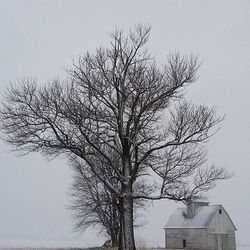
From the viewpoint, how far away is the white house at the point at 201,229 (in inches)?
2302

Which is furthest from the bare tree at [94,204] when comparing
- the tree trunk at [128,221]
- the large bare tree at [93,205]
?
the tree trunk at [128,221]

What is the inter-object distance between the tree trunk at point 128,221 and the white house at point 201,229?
36441mm

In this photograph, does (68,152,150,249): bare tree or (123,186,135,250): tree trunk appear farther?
(68,152,150,249): bare tree

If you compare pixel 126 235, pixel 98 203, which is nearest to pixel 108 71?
pixel 126 235

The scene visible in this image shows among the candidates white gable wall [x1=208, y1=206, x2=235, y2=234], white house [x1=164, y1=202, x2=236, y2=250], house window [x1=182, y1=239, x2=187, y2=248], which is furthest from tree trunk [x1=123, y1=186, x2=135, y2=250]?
house window [x1=182, y1=239, x2=187, y2=248]

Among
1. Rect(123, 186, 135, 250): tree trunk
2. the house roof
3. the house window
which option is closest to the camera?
Rect(123, 186, 135, 250): tree trunk

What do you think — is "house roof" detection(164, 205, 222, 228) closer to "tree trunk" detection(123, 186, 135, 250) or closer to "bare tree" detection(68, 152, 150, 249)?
"bare tree" detection(68, 152, 150, 249)

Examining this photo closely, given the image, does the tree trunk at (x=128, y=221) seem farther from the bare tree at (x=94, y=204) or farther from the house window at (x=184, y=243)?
the house window at (x=184, y=243)

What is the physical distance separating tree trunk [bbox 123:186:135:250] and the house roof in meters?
39.4

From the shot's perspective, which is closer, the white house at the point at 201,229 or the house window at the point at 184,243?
the white house at the point at 201,229

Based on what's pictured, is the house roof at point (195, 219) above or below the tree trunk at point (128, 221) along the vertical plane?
above

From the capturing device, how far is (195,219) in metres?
61.7

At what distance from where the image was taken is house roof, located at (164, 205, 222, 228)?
197ft

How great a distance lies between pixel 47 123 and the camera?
21.8m
